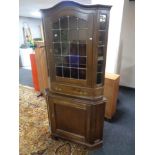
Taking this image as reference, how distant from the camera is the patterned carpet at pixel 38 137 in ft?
6.24

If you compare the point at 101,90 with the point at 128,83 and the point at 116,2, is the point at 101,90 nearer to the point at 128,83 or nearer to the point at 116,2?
the point at 116,2

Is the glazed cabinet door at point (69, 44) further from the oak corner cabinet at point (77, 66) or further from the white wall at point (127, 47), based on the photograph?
the white wall at point (127, 47)

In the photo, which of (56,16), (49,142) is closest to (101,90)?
(56,16)

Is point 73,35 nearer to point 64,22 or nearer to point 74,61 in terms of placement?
point 64,22

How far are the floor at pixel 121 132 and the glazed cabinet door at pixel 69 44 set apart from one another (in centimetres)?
97

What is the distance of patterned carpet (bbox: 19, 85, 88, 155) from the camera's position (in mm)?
1901

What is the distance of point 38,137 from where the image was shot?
214 centimetres

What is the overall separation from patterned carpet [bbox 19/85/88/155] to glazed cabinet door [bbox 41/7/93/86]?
891 mm

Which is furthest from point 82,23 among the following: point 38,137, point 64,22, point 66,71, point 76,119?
point 38,137

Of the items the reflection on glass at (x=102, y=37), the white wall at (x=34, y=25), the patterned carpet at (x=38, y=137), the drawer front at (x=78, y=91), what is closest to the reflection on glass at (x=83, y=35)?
the reflection on glass at (x=102, y=37)
